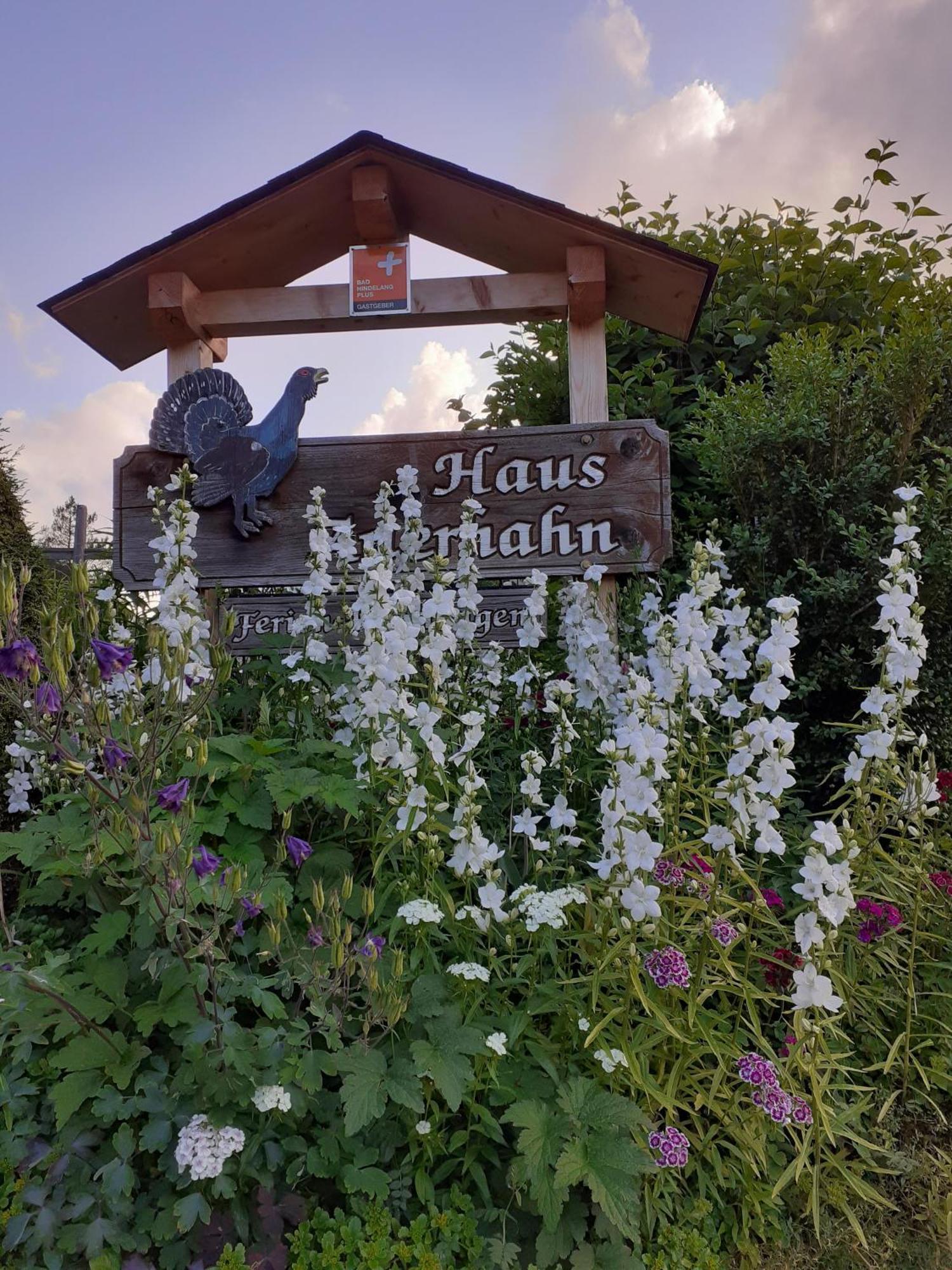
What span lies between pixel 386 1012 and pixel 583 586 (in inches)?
81.2

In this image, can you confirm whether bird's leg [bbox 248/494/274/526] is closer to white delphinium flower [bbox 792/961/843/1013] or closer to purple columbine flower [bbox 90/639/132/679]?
purple columbine flower [bbox 90/639/132/679]

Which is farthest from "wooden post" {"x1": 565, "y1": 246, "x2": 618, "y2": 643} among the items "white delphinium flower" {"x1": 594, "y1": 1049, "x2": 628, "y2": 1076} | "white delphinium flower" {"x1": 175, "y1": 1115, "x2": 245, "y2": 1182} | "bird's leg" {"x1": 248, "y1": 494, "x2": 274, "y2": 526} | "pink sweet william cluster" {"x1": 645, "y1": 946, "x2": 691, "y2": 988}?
"white delphinium flower" {"x1": 175, "y1": 1115, "x2": 245, "y2": 1182}

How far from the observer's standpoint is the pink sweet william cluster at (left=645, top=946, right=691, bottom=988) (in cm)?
228

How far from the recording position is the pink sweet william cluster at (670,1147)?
6.98ft

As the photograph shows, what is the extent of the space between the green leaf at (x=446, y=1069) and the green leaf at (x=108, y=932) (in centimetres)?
80

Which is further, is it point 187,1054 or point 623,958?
point 623,958

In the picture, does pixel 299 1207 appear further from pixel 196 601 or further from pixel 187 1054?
pixel 196 601

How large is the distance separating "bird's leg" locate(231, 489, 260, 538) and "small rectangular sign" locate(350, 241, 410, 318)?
114 centimetres

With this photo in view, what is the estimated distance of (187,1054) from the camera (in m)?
2.05

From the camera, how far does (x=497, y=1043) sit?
2084 mm

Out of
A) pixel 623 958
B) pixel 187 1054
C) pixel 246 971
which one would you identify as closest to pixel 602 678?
pixel 623 958

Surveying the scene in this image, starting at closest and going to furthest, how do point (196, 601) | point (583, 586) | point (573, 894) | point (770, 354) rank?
point (573, 894), point (196, 601), point (583, 586), point (770, 354)

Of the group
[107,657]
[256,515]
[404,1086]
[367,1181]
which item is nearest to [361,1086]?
[404,1086]

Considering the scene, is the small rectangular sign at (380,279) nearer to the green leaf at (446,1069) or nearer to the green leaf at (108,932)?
the green leaf at (108,932)
